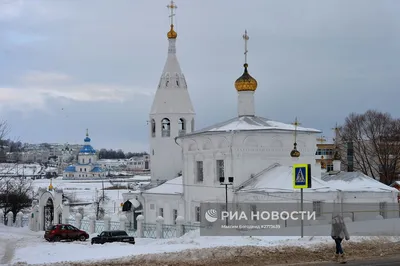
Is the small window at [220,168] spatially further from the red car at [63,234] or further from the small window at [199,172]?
the red car at [63,234]

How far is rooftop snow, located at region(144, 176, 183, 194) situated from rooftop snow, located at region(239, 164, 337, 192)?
6.79 metres

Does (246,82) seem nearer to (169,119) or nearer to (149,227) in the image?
(169,119)

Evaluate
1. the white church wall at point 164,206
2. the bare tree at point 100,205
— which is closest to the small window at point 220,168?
the white church wall at point 164,206

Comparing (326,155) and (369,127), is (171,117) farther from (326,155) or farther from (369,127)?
(326,155)

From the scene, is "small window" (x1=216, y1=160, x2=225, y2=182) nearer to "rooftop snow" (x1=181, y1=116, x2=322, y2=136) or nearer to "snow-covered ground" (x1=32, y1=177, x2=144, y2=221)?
"rooftop snow" (x1=181, y1=116, x2=322, y2=136)

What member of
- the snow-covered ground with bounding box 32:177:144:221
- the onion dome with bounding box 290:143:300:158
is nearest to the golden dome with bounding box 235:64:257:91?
the onion dome with bounding box 290:143:300:158

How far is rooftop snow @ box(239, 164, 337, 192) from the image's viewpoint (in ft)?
78.1

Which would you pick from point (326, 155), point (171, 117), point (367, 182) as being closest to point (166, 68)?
point (171, 117)

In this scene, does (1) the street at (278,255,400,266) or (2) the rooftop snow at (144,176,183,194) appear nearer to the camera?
(1) the street at (278,255,400,266)

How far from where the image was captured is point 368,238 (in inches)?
646

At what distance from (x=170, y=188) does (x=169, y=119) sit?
5584mm

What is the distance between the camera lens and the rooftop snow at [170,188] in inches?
1252

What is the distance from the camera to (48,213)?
32.4 m

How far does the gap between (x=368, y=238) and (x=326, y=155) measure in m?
53.0
